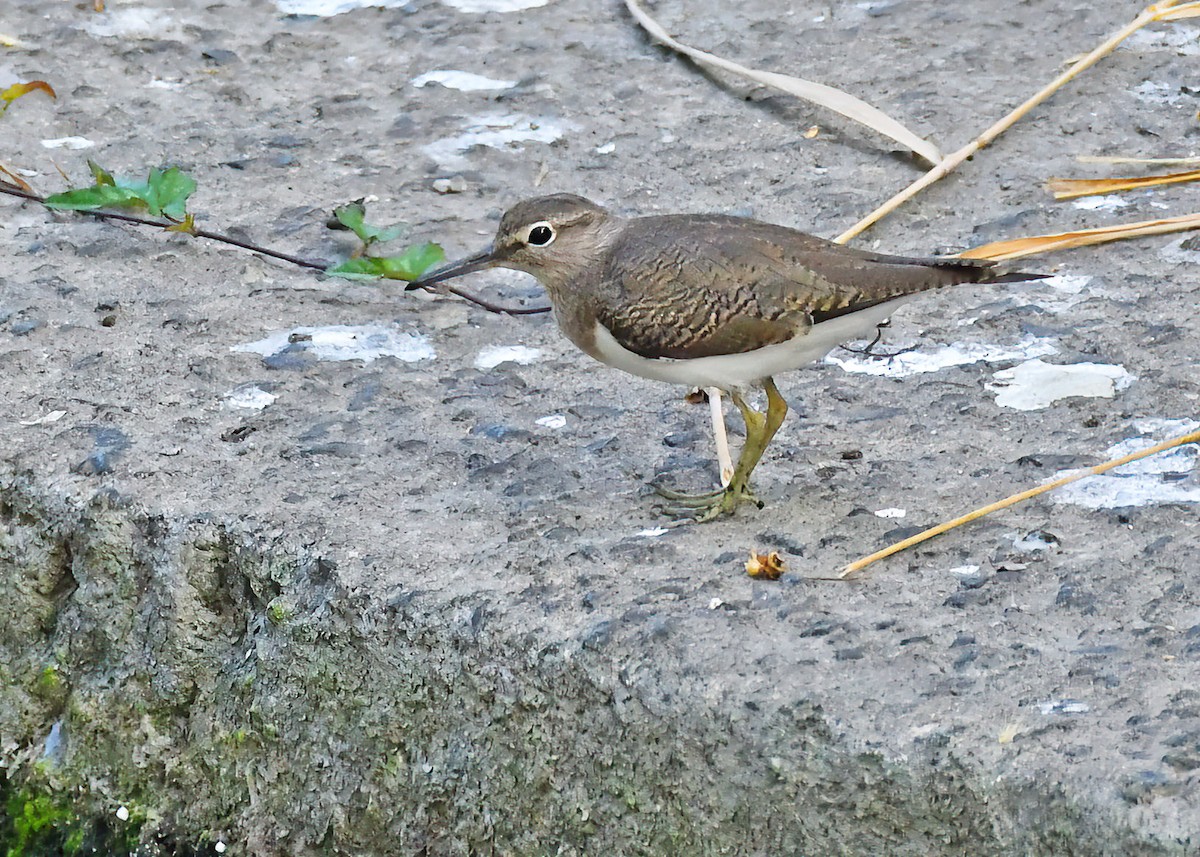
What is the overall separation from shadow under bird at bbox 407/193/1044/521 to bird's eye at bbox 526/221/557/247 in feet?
0.38

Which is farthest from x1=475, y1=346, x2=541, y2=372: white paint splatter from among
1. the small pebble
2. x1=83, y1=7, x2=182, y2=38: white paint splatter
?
x1=83, y1=7, x2=182, y2=38: white paint splatter

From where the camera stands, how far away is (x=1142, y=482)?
3.30 metres

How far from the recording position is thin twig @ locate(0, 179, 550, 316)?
430 cm

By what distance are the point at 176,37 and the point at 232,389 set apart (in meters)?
2.39

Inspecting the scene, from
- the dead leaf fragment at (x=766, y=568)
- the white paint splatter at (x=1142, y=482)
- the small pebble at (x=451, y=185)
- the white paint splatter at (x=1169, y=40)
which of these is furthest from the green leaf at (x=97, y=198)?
the white paint splatter at (x=1169, y=40)

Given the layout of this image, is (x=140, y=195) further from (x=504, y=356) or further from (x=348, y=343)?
(x=504, y=356)

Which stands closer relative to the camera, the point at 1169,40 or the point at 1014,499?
the point at 1014,499

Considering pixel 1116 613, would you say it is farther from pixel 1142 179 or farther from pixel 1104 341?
pixel 1142 179

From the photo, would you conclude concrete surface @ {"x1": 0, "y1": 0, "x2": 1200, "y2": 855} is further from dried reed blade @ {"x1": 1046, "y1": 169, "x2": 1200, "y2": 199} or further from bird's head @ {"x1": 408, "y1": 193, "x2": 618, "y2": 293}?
bird's head @ {"x1": 408, "y1": 193, "x2": 618, "y2": 293}

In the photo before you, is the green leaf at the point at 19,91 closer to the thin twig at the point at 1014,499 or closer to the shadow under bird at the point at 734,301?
the shadow under bird at the point at 734,301

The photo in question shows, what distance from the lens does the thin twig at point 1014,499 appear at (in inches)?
122

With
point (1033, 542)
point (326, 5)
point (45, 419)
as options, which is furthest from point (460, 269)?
point (326, 5)

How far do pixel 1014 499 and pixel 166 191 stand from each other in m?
2.61

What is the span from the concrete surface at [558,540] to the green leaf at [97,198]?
0.08 meters
